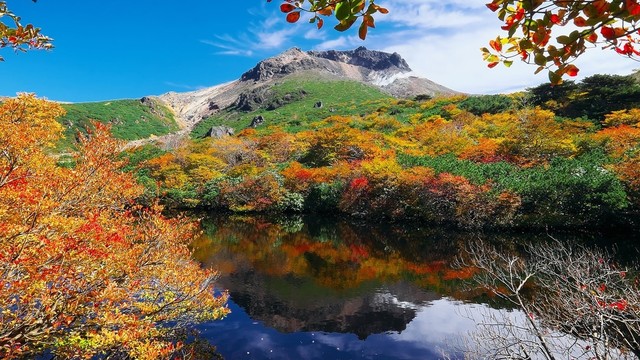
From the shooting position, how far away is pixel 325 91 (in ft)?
391

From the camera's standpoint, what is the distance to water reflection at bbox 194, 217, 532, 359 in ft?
45.5

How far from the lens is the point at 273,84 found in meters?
141

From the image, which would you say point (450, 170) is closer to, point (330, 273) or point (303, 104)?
point (330, 273)

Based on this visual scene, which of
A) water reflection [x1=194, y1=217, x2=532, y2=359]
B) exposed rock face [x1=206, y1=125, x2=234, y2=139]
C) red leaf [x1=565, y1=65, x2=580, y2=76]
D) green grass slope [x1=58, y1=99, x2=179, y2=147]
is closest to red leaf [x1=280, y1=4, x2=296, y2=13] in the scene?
red leaf [x1=565, y1=65, x2=580, y2=76]

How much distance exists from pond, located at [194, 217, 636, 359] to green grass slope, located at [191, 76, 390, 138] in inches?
2155

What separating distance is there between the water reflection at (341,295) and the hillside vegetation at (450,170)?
14.4 ft

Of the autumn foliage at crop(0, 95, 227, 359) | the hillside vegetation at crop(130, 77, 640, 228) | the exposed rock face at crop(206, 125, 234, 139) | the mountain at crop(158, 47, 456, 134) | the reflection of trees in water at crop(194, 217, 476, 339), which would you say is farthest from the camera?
the mountain at crop(158, 47, 456, 134)

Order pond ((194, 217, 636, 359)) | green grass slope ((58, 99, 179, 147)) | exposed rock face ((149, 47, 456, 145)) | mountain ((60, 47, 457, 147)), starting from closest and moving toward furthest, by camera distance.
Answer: pond ((194, 217, 636, 359)) < green grass slope ((58, 99, 179, 147)) < mountain ((60, 47, 457, 147)) < exposed rock face ((149, 47, 456, 145))

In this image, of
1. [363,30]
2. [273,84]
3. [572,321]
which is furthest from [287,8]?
[273,84]

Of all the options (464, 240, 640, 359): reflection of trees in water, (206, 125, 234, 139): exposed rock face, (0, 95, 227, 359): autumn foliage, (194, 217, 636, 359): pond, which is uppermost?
(206, 125, 234, 139): exposed rock face

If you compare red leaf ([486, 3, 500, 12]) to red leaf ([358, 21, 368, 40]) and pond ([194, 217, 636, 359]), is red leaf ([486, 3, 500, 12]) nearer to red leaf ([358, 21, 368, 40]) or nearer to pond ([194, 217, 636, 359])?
red leaf ([358, 21, 368, 40])

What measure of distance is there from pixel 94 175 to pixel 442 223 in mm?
27988

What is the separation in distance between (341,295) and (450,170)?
742 inches

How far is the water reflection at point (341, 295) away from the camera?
13.9 m
